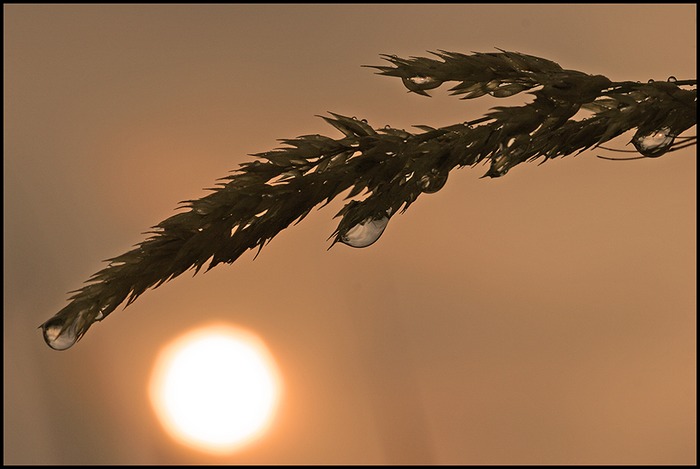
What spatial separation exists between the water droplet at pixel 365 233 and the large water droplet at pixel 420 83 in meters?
0.17

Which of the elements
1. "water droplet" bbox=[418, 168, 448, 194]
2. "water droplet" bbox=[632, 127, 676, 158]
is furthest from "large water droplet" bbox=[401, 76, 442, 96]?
"water droplet" bbox=[632, 127, 676, 158]

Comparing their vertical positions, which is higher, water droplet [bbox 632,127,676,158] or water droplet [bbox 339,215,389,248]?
water droplet [bbox 632,127,676,158]

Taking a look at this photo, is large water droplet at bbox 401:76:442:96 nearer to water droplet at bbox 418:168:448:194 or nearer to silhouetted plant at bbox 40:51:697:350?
silhouetted plant at bbox 40:51:697:350

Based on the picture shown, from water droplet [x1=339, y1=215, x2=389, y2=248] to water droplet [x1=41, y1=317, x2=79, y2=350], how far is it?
1.11 ft

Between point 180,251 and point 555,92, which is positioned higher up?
point 555,92

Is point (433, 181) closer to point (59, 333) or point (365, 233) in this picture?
point (365, 233)

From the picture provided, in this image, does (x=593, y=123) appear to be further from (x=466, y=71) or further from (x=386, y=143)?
(x=386, y=143)

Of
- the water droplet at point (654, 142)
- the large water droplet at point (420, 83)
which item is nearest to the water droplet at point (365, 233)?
the large water droplet at point (420, 83)

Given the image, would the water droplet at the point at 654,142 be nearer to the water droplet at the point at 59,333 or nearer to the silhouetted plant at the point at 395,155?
the silhouetted plant at the point at 395,155

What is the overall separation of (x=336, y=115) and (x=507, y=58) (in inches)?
9.0

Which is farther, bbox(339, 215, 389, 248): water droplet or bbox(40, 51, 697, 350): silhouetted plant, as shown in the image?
bbox(339, 215, 389, 248): water droplet

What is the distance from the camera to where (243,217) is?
86 centimetres

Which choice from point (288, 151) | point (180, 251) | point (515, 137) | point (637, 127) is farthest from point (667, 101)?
point (180, 251)

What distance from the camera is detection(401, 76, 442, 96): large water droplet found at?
100cm
